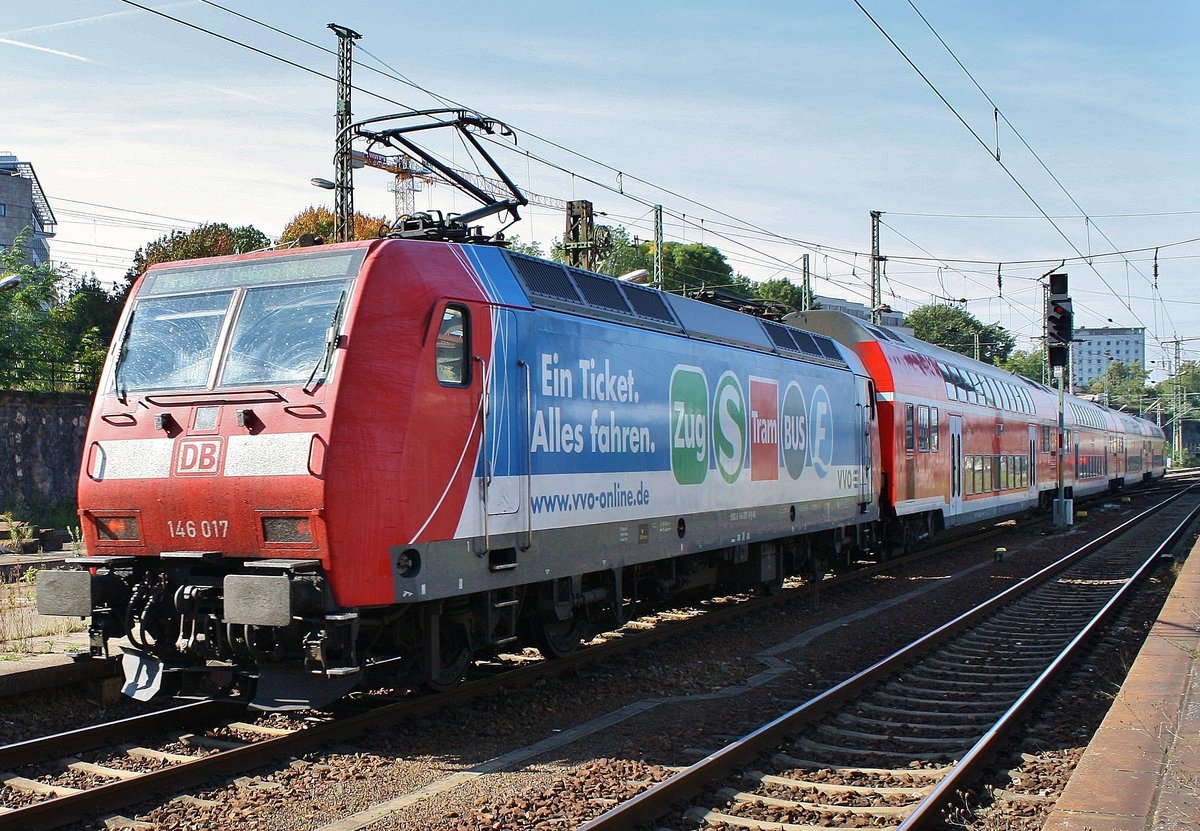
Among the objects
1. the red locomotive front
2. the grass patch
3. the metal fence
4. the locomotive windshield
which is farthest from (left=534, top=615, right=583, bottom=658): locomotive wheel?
the metal fence

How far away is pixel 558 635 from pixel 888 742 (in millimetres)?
3266

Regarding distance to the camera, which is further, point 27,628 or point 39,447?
point 39,447

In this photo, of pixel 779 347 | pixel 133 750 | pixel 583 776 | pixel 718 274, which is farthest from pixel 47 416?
pixel 718 274

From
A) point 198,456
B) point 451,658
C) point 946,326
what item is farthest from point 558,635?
point 946,326

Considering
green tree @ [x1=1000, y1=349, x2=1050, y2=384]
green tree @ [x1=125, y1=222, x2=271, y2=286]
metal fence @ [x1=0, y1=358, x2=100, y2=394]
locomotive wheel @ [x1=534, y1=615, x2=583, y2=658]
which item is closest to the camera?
locomotive wheel @ [x1=534, y1=615, x2=583, y2=658]

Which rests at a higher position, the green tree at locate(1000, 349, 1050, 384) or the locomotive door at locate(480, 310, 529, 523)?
the green tree at locate(1000, 349, 1050, 384)

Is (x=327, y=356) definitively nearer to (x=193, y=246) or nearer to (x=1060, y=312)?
(x=1060, y=312)

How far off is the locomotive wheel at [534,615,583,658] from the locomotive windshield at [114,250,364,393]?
346 cm

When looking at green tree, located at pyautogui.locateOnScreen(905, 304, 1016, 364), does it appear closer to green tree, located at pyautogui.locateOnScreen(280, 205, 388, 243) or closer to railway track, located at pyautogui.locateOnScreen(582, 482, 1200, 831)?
green tree, located at pyautogui.locateOnScreen(280, 205, 388, 243)

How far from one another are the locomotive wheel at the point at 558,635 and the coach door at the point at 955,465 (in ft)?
44.1

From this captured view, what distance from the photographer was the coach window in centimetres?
800

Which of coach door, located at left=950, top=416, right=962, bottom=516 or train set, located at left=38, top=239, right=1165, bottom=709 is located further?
coach door, located at left=950, top=416, right=962, bottom=516

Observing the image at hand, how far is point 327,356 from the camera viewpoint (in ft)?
24.5

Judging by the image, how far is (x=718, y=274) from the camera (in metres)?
81.1
